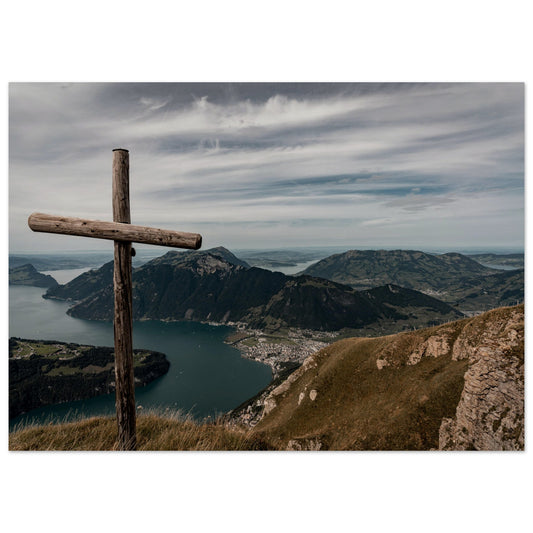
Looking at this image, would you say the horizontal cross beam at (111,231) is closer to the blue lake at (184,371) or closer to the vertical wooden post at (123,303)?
the vertical wooden post at (123,303)

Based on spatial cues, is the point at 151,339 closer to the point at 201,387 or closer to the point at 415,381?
the point at 201,387

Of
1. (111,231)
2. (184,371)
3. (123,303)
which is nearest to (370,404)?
(123,303)

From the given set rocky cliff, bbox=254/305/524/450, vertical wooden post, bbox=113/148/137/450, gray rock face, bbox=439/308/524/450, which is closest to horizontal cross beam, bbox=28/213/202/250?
vertical wooden post, bbox=113/148/137/450

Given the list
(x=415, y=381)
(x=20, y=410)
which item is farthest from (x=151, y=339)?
(x=415, y=381)

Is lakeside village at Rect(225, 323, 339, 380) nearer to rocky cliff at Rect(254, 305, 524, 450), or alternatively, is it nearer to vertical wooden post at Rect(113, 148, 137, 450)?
rocky cliff at Rect(254, 305, 524, 450)

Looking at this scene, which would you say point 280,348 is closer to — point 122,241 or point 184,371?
point 184,371
